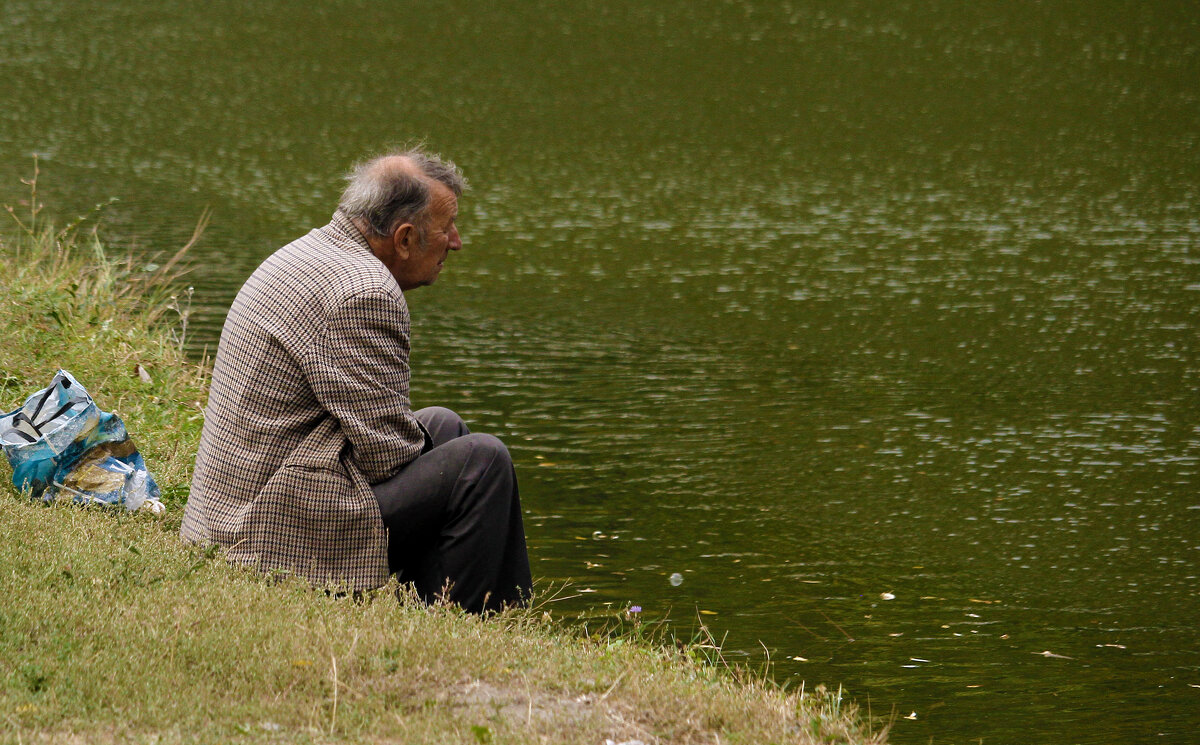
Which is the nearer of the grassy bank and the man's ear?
the grassy bank

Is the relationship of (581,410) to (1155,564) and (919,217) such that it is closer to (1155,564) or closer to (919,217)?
(1155,564)

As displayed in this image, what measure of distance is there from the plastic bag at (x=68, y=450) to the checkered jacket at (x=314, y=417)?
78 cm

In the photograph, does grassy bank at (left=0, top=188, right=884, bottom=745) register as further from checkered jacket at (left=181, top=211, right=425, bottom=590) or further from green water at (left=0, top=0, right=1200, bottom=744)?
green water at (left=0, top=0, right=1200, bottom=744)

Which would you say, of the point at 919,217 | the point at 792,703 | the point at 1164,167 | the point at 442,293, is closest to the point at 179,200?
the point at 442,293

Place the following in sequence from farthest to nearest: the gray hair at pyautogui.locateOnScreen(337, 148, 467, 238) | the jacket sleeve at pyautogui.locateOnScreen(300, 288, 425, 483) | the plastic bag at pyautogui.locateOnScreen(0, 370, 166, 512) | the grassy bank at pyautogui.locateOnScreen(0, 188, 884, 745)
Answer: the plastic bag at pyautogui.locateOnScreen(0, 370, 166, 512), the gray hair at pyautogui.locateOnScreen(337, 148, 467, 238), the jacket sleeve at pyautogui.locateOnScreen(300, 288, 425, 483), the grassy bank at pyautogui.locateOnScreen(0, 188, 884, 745)

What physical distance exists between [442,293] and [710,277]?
1842mm

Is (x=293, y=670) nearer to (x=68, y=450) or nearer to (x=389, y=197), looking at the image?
(x=389, y=197)

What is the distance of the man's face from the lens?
4168 mm

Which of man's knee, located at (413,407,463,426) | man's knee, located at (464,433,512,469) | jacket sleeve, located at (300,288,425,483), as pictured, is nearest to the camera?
jacket sleeve, located at (300,288,425,483)

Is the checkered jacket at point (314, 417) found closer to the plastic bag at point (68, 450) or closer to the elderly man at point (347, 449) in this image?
the elderly man at point (347, 449)

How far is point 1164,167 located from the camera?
14.0m

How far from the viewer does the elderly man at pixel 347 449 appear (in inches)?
153


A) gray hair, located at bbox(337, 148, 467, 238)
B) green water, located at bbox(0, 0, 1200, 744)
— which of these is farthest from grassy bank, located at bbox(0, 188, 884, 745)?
gray hair, located at bbox(337, 148, 467, 238)

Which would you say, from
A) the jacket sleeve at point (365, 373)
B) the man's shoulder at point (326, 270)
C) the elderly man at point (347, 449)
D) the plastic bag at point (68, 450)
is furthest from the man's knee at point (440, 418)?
the plastic bag at point (68, 450)
